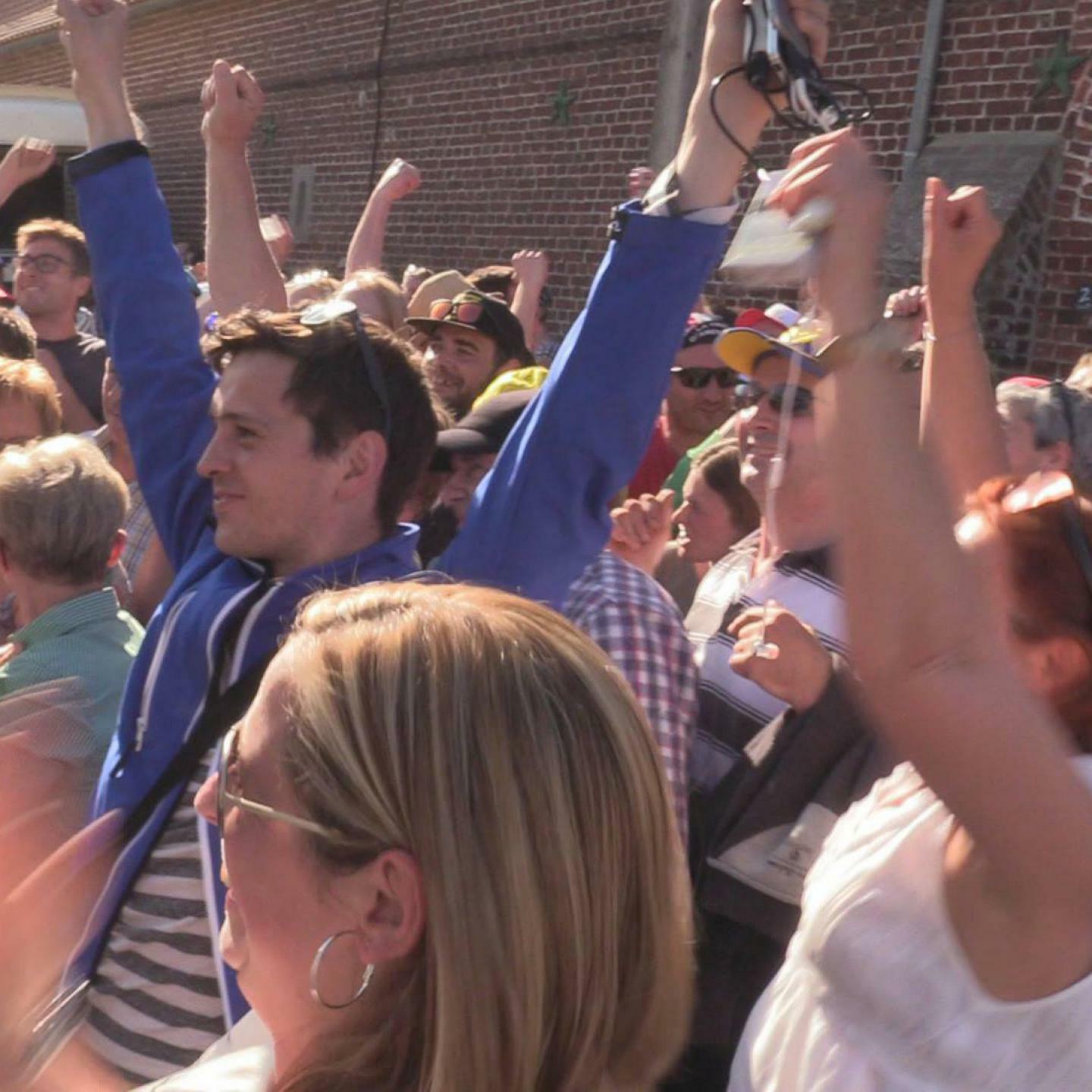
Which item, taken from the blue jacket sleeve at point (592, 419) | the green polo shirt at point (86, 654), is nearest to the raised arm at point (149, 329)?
the green polo shirt at point (86, 654)

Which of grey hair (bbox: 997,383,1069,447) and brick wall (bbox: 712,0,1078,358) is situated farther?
brick wall (bbox: 712,0,1078,358)

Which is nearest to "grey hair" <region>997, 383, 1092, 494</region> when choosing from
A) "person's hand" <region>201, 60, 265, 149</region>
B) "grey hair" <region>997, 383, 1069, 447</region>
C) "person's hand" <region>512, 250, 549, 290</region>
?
"grey hair" <region>997, 383, 1069, 447</region>

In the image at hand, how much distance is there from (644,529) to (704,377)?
1656mm

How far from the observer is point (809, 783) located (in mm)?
2084

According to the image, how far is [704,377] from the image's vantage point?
4.56 m

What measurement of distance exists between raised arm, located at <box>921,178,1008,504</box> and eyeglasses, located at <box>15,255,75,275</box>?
166 inches

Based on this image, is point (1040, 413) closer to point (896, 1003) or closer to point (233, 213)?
point (233, 213)

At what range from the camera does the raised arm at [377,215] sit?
16.4 ft

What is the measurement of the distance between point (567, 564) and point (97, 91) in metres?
1.12

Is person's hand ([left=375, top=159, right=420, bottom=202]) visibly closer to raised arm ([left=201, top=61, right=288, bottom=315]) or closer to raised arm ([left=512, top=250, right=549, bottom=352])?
raised arm ([left=512, top=250, right=549, bottom=352])

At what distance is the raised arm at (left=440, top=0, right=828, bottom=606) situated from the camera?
1.88 metres

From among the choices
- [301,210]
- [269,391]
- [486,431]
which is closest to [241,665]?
[269,391]

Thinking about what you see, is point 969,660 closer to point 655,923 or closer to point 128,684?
point 655,923

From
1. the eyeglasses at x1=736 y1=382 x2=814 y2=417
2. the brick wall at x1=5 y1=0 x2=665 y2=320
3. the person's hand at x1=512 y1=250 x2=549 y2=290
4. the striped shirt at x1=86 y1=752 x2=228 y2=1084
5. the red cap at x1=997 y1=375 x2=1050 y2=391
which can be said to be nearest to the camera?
the striped shirt at x1=86 y1=752 x2=228 y2=1084
